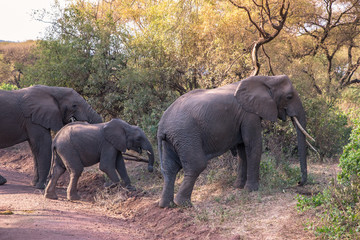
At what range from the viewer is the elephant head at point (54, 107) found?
401 inches

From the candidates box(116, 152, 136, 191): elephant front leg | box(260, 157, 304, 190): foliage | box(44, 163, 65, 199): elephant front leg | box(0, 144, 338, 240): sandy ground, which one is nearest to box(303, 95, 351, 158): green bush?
box(0, 144, 338, 240): sandy ground

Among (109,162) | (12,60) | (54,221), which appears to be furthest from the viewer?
(12,60)

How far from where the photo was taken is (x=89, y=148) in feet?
30.2

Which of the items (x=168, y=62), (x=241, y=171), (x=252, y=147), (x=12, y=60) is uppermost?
(x=12, y=60)

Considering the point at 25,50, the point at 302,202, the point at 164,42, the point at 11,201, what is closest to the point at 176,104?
the point at 302,202

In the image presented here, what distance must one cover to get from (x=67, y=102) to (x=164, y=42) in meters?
3.52

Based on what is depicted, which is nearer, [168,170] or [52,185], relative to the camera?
[168,170]

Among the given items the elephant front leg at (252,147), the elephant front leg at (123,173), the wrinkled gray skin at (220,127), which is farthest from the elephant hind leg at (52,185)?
the elephant front leg at (252,147)

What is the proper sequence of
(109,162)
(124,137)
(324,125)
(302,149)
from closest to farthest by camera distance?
(302,149) < (109,162) < (124,137) < (324,125)

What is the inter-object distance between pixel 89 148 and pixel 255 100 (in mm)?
3814

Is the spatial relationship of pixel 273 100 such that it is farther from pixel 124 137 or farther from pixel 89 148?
pixel 89 148

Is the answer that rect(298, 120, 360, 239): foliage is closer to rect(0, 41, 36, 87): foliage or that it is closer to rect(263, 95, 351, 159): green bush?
rect(263, 95, 351, 159): green bush

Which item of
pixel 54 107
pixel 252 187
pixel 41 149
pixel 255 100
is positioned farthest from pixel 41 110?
pixel 252 187

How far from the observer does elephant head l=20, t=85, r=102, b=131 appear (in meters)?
10.2
